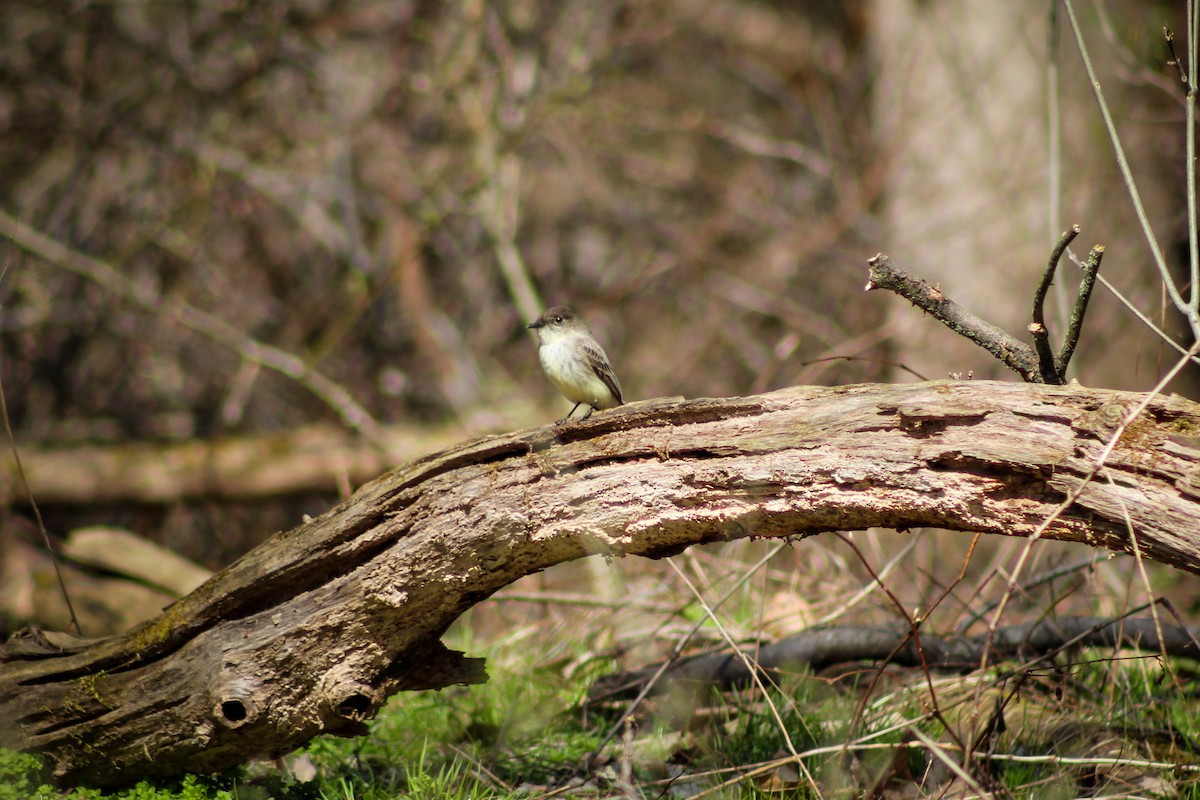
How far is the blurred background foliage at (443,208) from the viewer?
8.84 meters

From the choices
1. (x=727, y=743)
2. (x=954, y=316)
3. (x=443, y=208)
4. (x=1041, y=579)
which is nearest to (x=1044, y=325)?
A: (x=954, y=316)

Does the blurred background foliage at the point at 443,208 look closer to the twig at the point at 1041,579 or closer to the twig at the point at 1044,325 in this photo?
the twig at the point at 1041,579

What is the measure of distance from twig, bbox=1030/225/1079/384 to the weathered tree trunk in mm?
166

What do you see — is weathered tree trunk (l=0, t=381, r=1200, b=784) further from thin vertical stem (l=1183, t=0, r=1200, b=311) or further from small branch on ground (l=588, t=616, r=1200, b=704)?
small branch on ground (l=588, t=616, r=1200, b=704)

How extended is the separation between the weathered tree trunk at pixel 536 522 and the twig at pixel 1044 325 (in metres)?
0.17

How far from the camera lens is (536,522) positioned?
3055mm

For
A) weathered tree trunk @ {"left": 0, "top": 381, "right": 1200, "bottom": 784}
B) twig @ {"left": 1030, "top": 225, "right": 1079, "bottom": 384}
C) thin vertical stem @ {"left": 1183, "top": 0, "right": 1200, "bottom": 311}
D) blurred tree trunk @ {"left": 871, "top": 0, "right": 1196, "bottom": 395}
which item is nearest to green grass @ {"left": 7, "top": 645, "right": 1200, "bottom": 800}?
weathered tree trunk @ {"left": 0, "top": 381, "right": 1200, "bottom": 784}

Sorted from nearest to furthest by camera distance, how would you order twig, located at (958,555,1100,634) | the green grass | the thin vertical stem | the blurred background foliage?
the thin vertical stem
the green grass
twig, located at (958,555,1100,634)
the blurred background foliage

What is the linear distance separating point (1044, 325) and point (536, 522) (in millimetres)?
1493

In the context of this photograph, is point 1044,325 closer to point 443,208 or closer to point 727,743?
point 727,743

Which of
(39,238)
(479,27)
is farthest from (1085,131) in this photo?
(39,238)

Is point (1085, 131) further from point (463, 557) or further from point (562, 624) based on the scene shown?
point (463, 557)

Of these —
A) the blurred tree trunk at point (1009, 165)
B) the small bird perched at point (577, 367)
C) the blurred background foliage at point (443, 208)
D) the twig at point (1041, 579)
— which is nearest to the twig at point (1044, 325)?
the twig at point (1041, 579)

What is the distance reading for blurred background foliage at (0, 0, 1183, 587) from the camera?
884 cm
